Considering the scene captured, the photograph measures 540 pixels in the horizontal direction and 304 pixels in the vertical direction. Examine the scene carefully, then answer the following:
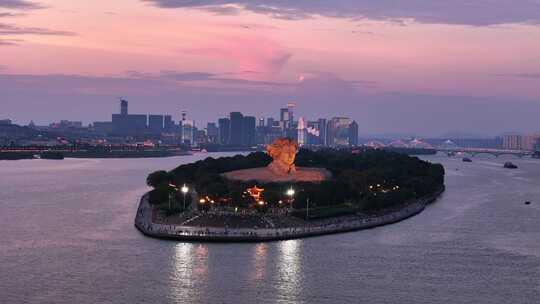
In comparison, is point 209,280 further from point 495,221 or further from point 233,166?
point 233,166

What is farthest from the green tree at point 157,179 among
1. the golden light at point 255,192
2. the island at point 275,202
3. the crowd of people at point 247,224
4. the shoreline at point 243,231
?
the shoreline at point 243,231

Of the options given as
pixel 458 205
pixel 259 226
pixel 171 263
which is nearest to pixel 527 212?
pixel 458 205

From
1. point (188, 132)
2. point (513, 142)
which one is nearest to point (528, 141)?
point (513, 142)

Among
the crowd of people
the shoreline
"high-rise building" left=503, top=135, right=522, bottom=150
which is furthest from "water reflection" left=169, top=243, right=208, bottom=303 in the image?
"high-rise building" left=503, top=135, right=522, bottom=150

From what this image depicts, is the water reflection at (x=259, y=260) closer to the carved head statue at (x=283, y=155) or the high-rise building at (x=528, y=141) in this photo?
the carved head statue at (x=283, y=155)

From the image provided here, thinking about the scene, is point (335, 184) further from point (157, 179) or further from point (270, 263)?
point (270, 263)
